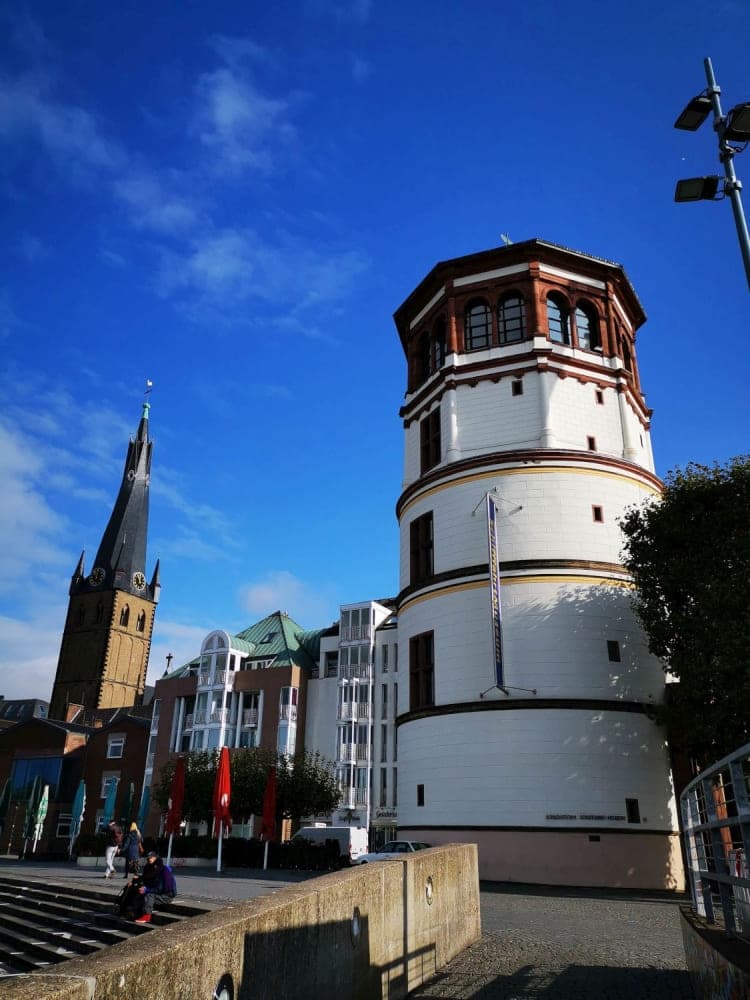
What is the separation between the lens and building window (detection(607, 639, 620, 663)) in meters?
26.2

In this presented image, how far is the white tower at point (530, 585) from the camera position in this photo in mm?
24422

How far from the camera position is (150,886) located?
53.4 ft

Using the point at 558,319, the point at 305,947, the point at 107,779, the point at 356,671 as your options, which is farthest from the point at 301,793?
the point at 305,947

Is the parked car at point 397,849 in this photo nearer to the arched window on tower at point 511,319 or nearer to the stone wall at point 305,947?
the stone wall at point 305,947

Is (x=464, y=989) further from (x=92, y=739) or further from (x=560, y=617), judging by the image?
(x=92, y=739)

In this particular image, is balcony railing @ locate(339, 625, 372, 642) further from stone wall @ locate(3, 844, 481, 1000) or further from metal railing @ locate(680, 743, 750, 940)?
metal railing @ locate(680, 743, 750, 940)

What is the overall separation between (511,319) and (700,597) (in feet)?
49.2

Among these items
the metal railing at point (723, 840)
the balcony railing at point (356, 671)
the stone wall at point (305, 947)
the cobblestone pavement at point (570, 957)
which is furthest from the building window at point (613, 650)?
the balcony railing at point (356, 671)

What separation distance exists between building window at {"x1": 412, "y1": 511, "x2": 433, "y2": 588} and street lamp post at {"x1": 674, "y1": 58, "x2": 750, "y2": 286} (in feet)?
64.1

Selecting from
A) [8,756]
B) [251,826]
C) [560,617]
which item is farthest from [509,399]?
[8,756]

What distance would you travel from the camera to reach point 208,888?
21344 mm

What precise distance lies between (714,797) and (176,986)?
5.06m

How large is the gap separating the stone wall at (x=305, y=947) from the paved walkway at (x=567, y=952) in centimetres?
65

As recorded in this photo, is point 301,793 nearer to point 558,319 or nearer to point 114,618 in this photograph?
point 558,319
